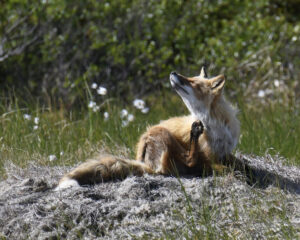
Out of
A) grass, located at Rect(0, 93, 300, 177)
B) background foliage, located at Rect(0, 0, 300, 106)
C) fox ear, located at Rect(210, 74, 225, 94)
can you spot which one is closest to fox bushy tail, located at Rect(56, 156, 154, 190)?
grass, located at Rect(0, 93, 300, 177)

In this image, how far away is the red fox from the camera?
5.19 meters

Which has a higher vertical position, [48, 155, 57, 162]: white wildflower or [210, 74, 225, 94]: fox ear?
[210, 74, 225, 94]: fox ear

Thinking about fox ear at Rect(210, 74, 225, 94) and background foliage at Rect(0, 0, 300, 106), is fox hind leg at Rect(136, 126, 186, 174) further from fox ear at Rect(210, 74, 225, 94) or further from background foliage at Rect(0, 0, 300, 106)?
background foliage at Rect(0, 0, 300, 106)

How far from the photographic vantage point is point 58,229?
13.6 feet

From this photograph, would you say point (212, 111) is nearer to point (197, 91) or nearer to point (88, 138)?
point (197, 91)

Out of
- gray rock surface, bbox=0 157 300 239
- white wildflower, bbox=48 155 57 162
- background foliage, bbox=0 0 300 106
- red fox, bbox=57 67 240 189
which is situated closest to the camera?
gray rock surface, bbox=0 157 300 239

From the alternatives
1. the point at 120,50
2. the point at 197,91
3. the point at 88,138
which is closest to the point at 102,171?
the point at 197,91

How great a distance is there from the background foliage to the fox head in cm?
505

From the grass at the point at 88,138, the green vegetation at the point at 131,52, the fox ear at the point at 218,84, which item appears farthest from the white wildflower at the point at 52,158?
the green vegetation at the point at 131,52

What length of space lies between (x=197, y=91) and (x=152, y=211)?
59.9 inches

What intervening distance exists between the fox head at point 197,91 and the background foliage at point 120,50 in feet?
16.6

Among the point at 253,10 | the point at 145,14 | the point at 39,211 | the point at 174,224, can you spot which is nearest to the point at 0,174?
the point at 39,211

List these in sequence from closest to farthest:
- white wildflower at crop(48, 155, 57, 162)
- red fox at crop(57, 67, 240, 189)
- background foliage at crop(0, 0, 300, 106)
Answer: red fox at crop(57, 67, 240, 189)
white wildflower at crop(48, 155, 57, 162)
background foliage at crop(0, 0, 300, 106)

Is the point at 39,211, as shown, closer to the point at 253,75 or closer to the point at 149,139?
the point at 149,139
